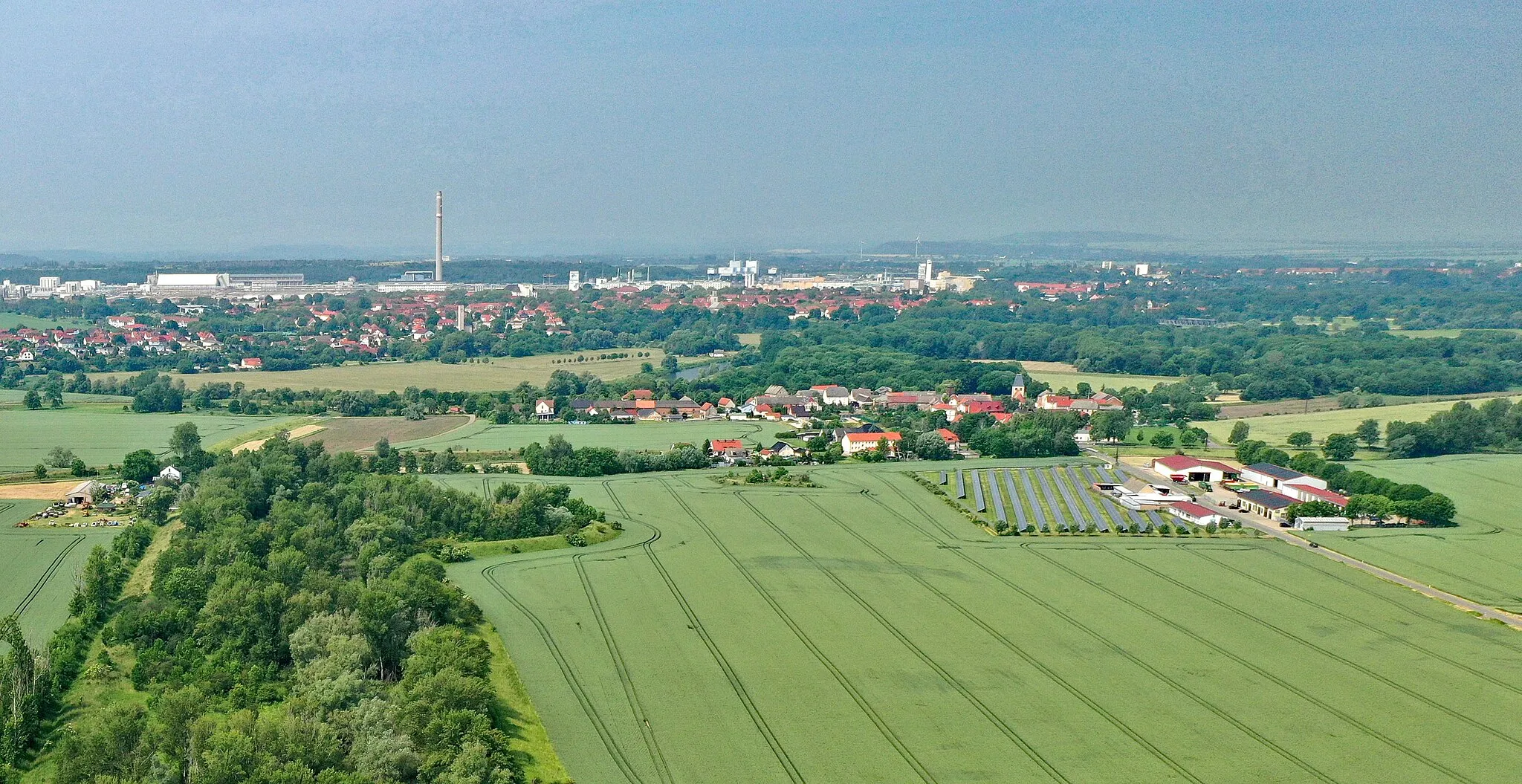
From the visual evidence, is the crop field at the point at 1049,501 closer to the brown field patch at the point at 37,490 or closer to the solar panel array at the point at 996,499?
the solar panel array at the point at 996,499

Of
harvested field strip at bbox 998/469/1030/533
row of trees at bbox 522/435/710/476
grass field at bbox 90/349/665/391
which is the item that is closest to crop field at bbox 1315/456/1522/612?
harvested field strip at bbox 998/469/1030/533

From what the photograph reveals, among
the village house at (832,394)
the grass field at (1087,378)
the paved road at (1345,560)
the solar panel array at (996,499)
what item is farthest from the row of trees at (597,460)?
the grass field at (1087,378)

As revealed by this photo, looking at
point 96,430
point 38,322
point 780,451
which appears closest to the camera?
point 780,451

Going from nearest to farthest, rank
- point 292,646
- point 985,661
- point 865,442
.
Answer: point 292,646
point 985,661
point 865,442

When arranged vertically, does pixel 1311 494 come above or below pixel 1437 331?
below

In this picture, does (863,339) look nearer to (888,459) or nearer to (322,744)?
(888,459)

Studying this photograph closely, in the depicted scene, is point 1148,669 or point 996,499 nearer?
point 1148,669

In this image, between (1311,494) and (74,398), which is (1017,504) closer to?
(1311,494)

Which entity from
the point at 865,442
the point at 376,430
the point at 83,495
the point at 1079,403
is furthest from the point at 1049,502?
the point at 83,495
